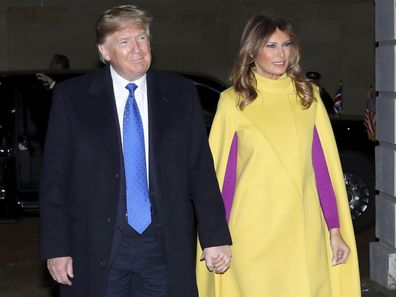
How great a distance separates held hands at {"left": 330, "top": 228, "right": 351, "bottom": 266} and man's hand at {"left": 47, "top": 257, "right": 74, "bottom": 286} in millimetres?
1552

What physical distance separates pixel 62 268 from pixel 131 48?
41.8 inches

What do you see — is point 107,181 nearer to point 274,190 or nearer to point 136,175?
point 136,175

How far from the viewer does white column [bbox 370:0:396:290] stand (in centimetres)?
721

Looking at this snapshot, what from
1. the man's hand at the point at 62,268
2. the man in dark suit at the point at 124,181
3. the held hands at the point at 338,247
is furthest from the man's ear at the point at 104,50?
the held hands at the point at 338,247

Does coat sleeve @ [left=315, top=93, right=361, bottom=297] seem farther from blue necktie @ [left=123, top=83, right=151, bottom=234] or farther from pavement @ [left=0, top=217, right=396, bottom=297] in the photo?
pavement @ [left=0, top=217, right=396, bottom=297]

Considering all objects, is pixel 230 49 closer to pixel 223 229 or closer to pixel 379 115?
pixel 379 115

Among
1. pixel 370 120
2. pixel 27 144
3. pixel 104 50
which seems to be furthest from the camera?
pixel 27 144

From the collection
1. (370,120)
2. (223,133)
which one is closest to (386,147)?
(370,120)

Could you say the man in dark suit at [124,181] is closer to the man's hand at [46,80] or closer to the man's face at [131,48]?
the man's face at [131,48]

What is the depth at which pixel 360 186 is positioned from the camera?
984 centimetres

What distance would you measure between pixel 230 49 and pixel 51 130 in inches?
527

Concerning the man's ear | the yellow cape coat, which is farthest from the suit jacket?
the yellow cape coat

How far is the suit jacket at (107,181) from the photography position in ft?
13.9

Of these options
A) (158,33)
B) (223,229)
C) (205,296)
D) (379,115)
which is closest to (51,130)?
(223,229)
